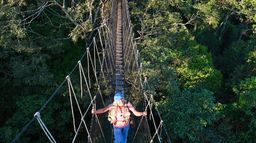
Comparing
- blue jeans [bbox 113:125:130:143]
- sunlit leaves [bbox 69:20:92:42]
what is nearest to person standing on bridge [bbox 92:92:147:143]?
blue jeans [bbox 113:125:130:143]

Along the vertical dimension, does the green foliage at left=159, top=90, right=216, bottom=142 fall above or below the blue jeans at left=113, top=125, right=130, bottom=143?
below

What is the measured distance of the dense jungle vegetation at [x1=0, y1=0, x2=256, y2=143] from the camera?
6723mm

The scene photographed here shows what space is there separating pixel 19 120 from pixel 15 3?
179 centimetres

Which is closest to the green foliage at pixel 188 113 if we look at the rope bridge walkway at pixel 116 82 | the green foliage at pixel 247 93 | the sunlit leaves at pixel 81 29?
the rope bridge walkway at pixel 116 82

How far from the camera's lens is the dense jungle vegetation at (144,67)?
6.72 m

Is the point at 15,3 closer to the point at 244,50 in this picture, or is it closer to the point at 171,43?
the point at 171,43

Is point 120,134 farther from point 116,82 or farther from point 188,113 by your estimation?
point 188,113

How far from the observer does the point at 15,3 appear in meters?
7.18

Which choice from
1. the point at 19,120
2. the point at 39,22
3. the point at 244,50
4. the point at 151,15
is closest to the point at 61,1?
the point at 39,22

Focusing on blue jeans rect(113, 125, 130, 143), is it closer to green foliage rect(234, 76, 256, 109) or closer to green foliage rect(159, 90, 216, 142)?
green foliage rect(159, 90, 216, 142)

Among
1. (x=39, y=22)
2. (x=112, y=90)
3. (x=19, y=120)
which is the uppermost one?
(x=39, y=22)

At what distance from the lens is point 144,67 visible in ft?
22.6

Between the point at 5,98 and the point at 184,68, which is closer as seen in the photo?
the point at 5,98

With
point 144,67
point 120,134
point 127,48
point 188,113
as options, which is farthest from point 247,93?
point 120,134
